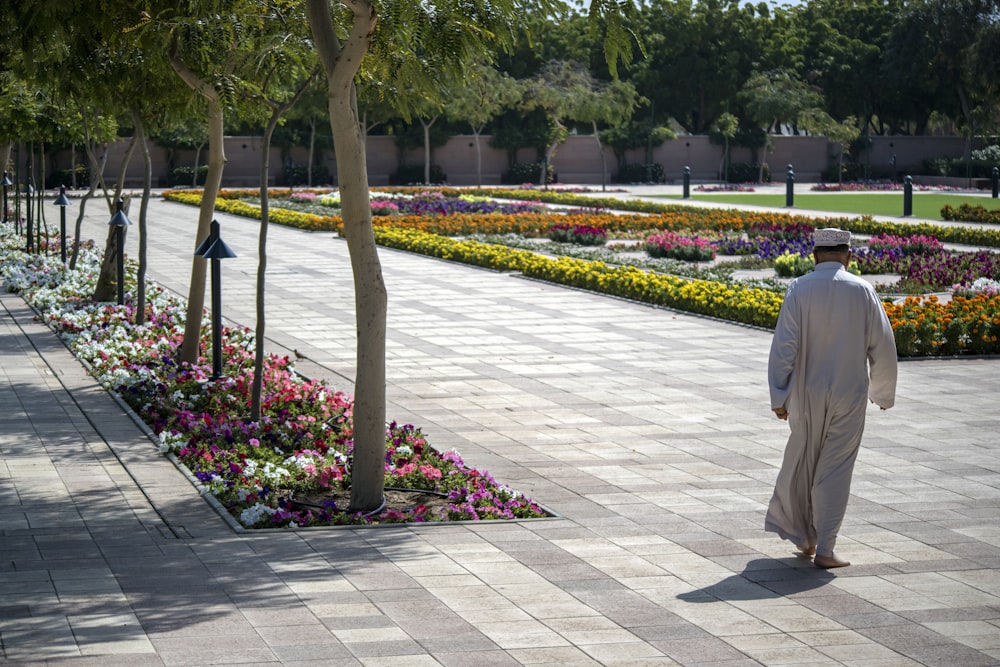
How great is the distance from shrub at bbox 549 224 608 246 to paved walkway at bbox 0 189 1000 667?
13867mm

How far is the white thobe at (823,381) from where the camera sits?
644 cm

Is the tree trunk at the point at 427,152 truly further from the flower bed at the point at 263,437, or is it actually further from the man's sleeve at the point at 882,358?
the man's sleeve at the point at 882,358

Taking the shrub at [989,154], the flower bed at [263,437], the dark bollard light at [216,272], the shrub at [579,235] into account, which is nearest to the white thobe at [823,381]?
the flower bed at [263,437]

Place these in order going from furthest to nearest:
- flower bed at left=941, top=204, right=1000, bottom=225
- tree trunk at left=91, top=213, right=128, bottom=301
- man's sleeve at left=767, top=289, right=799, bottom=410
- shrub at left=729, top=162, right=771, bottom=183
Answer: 1. shrub at left=729, top=162, right=771, bottom=183
2. flower bed at left=941, top=204, right=1000, bottom=225
3. tree trunk at left=91, top=213, right=128, bottom=301
4. man's sleeve at left=767, top=289, right=799, bottom=410

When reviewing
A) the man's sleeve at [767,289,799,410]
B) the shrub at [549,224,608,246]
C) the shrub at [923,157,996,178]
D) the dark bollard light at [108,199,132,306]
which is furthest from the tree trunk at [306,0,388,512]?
the shrub at [923,157,996,178]

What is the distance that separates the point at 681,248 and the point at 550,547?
1704 cm

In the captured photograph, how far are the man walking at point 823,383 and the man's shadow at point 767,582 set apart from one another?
11cm

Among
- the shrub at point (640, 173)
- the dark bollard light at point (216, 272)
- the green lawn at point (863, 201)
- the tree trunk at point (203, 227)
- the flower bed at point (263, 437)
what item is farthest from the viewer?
the shrub at point (640, 173)

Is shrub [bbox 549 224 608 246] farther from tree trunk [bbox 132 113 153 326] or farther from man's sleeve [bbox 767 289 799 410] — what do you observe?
man's sleeve [bbox 767 289 799 410]

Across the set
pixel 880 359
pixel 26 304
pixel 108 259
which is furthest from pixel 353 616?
pixel 26 304

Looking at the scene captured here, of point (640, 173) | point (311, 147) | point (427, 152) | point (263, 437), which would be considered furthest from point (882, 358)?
point (640, 173)

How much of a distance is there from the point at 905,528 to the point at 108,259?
37.9ft

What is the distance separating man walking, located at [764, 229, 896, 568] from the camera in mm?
6430

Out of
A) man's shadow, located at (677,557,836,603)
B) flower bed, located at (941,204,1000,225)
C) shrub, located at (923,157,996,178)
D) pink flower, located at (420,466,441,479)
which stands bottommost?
man's shadow, located at (677,557,836,603)
